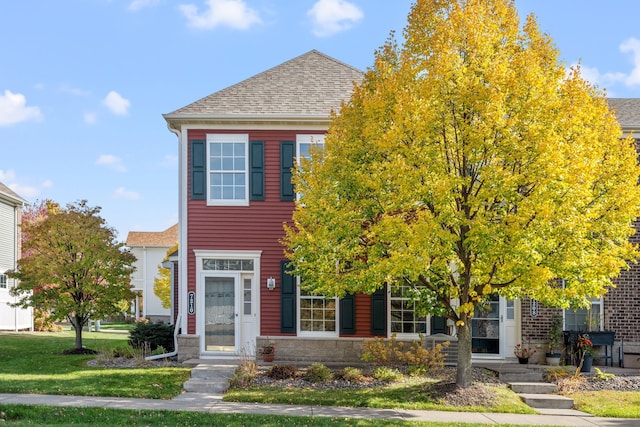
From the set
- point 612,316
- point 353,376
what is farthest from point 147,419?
point 612,316

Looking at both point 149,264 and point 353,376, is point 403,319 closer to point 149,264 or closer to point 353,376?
point 353,376

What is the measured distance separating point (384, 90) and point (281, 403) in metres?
5.87

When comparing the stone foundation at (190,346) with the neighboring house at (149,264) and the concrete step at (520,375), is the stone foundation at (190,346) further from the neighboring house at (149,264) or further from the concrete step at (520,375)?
the neighboring house at (149,264)

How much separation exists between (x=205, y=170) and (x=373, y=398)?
741 centimetres

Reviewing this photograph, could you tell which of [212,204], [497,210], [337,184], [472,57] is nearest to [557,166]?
[497,210]

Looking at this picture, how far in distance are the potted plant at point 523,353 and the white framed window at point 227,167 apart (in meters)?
7.79

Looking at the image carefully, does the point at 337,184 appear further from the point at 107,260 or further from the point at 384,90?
the point at 107,260

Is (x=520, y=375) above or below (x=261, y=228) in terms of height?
below

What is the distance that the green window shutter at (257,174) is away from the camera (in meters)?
15.9

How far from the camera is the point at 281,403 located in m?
11.1

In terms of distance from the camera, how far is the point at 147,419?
9.48m

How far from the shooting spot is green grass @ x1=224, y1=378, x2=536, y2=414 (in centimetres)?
1111

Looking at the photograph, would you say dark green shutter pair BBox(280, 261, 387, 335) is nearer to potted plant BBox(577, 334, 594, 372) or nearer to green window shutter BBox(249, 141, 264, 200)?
green window shutter BBox(249, 141, 264, 200)

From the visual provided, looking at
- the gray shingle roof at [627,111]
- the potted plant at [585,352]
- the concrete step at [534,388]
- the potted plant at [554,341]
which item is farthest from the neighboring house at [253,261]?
the gray shingle roof at [627,111]
